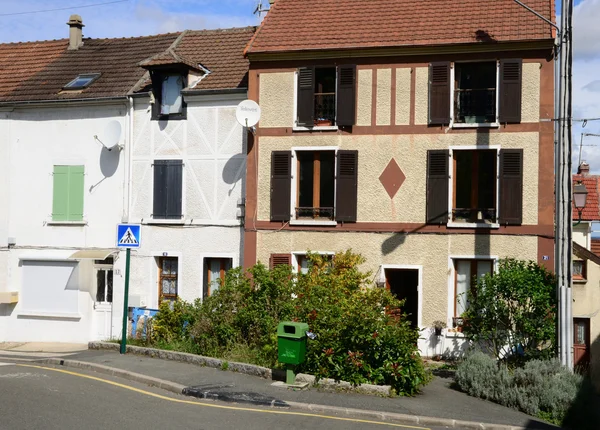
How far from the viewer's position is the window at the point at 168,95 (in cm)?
2062

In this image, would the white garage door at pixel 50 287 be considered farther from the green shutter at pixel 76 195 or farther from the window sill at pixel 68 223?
the green shutter at pixel 76 195

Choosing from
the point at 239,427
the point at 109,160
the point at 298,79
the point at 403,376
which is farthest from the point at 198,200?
the point at 239,427

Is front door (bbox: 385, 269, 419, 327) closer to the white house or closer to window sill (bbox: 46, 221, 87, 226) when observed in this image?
the white house

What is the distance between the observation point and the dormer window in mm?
22062

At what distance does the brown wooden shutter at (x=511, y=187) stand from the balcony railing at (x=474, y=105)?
40.3 inches

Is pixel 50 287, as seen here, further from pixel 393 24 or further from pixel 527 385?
→ pixel 527 385

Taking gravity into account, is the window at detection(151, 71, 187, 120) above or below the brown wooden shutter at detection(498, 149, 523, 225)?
above

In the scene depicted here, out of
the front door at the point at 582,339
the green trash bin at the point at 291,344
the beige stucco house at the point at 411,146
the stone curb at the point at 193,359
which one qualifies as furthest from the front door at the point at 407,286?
the front door at the point at 582,339

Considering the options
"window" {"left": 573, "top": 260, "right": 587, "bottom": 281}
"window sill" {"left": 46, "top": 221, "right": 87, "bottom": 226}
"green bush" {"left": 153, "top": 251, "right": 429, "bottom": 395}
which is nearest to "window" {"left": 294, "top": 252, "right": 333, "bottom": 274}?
"green bush" {"left": 153, "top": 251, "right": 429, "bottom": 395}

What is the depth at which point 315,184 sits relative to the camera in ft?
62.7

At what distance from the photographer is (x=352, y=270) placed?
17.2 m

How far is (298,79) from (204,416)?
10277 mm

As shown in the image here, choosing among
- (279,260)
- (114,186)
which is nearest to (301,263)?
(279,260)

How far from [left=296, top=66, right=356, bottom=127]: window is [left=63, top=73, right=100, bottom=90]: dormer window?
22.8 feet
